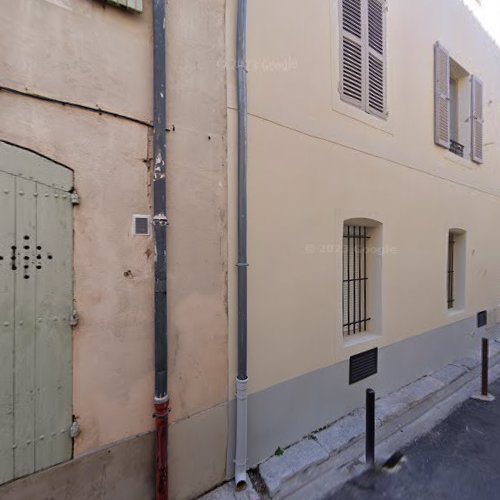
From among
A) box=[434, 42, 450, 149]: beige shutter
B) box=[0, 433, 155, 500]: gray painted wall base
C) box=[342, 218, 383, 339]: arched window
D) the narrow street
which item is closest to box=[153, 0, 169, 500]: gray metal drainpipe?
box=[0, 433, 155, 500]: gray painted wall base

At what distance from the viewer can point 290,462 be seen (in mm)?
3273

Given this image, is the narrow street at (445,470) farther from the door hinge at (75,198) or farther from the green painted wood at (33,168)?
the green painted wood at (33,168)

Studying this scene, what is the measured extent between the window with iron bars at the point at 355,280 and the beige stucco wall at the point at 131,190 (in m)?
2.23

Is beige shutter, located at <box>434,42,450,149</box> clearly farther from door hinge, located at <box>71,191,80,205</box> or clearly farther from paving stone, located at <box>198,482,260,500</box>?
paving stone, located at <box>198,482,260,500</box>

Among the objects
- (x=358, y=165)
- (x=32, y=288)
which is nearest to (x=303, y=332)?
(x=358, y=165)

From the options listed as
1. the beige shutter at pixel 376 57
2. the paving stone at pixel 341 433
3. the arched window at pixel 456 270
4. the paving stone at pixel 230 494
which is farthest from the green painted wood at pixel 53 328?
the arched window at pixel 456 270

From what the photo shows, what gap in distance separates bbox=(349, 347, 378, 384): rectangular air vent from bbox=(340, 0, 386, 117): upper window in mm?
3388

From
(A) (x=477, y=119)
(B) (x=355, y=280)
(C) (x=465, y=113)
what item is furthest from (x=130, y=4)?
(A) (x=477, y=119)

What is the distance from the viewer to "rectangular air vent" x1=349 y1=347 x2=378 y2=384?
4.24 metres

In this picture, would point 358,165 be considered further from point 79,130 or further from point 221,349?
point 79,130

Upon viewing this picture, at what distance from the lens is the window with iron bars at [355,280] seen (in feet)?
14.9

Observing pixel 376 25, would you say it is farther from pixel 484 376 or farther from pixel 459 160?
pixel 484 376

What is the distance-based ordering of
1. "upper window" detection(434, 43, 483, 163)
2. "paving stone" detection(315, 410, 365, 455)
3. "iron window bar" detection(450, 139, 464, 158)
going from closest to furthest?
"paving stone" detection(315, 410, 365, 455)
"iron window bar" detection(450, 139, 464, 158)
"upper window" detection(434, 43, 483, 163)

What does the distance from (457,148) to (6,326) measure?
7.72 meters
